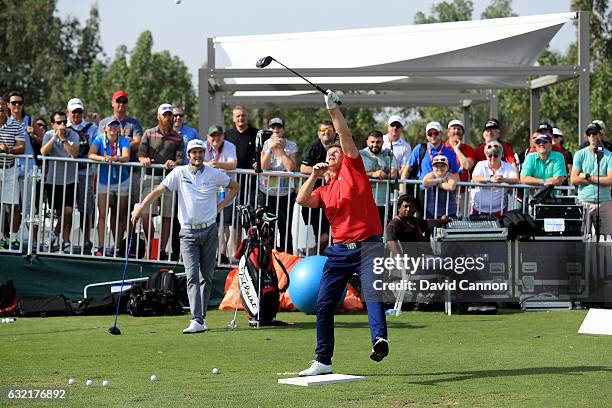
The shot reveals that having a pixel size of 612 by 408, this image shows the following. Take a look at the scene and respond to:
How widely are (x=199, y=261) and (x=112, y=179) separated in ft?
10.3

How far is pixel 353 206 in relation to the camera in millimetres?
9258

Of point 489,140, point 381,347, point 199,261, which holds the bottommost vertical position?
point 381,347

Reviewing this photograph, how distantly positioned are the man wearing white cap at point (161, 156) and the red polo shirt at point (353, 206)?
6416 mm

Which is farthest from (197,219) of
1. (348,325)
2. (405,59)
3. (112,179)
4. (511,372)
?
(405,59)

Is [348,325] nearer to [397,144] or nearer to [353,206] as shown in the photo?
[397,144]

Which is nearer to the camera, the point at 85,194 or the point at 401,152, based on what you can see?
the point at 85,194

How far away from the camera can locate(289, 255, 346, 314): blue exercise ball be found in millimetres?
Result: 13969

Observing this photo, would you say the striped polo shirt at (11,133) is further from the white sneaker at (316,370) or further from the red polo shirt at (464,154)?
the white sneaker at (316,370)

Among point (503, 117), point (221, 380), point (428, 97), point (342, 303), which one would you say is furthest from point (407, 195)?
point (503, 117)

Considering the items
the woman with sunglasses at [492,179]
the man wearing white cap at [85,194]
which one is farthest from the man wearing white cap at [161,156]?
the woman with sunglasses at [492,179]

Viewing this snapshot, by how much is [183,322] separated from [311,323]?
5.24 ft

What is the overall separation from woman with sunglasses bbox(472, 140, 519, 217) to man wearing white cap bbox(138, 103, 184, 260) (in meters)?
4.16

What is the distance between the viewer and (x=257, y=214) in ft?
44.4

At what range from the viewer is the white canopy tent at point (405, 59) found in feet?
55.0
